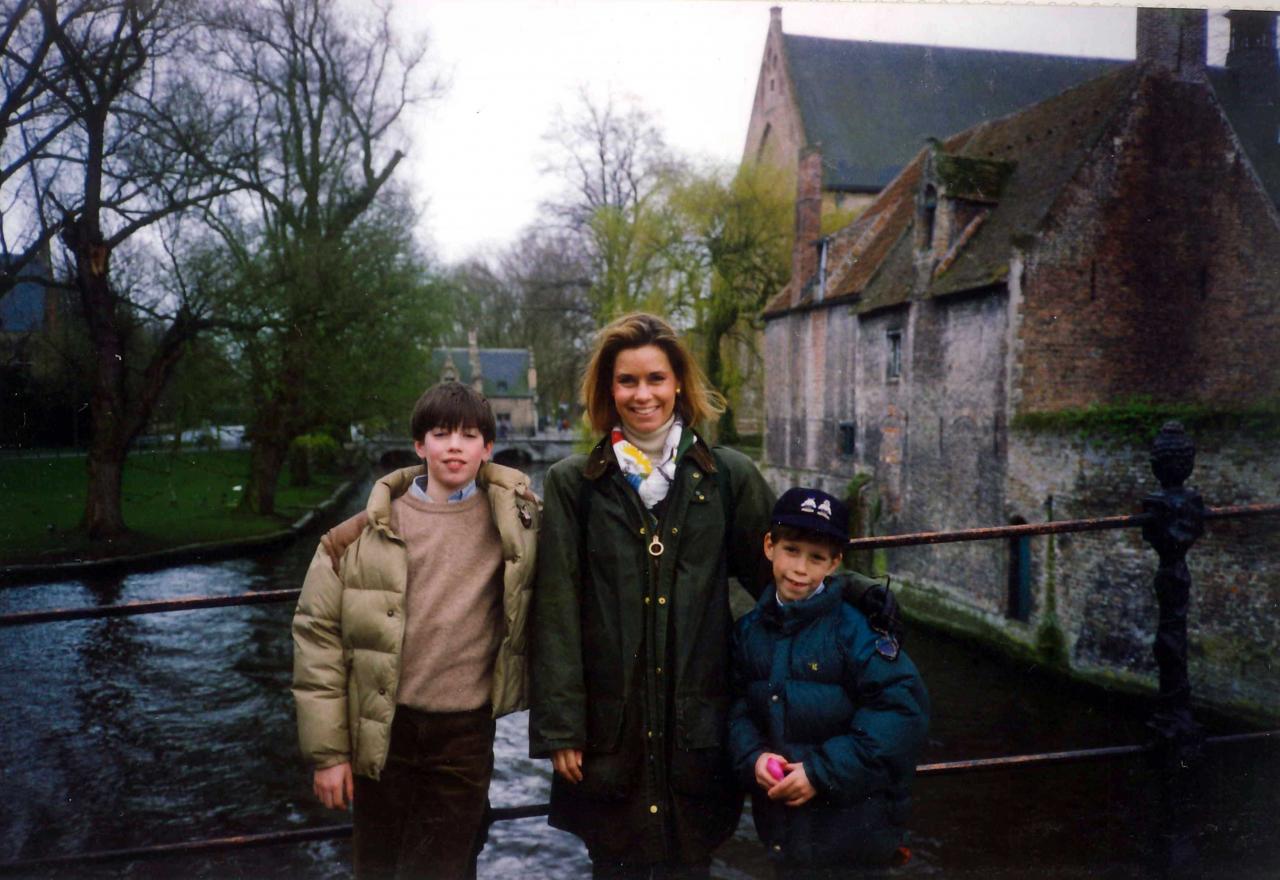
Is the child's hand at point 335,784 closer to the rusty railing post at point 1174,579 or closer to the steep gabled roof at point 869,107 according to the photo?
the rusty railing post at point 1174,579

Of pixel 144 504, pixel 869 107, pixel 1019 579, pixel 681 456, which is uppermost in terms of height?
pixel 869 107

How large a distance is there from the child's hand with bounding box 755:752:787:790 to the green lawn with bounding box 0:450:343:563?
1105 centimetres

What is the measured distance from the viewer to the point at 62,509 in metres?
16.2

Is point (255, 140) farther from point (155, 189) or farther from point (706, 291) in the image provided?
point (706, 291)

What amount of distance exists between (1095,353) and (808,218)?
10015 millimetres

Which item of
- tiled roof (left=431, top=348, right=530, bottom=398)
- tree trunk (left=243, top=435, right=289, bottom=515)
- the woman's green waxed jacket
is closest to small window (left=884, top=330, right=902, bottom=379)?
tree trunk (left=243, top=435, right=289, bottom=515)

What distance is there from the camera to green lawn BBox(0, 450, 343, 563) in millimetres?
13633

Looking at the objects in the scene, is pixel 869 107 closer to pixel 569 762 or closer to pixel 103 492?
pixel 103 492

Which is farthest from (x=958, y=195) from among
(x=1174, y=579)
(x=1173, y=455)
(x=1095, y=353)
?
(x=1174, y=579)

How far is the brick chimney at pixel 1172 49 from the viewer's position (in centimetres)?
1389

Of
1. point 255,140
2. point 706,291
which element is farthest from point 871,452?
point 255,140

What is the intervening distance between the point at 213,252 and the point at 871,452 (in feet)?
44.5

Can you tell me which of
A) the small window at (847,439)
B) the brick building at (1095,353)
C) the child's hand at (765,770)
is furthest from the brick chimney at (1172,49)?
the child's hand at (765,770)

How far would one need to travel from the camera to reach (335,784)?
2094 mm
